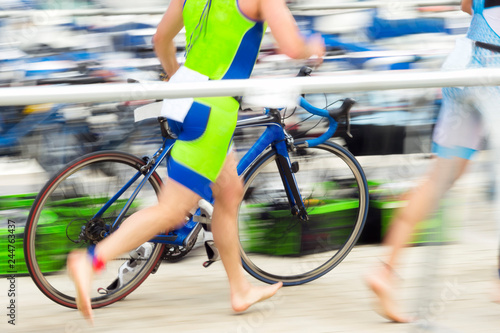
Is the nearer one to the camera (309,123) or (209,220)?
(209,220)

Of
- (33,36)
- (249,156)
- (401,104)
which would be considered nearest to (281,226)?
(249,156)

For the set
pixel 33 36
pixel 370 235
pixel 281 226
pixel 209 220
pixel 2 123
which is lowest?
pixel 370 235

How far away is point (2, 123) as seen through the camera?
427cm

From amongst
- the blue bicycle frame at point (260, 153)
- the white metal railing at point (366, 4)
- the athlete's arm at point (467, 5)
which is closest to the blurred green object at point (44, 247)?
the blue bicycle frame at point (260, 153)

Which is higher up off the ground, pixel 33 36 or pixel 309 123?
pixel 33 36

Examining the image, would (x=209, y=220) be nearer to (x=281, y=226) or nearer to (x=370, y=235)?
(x=281, y=226)

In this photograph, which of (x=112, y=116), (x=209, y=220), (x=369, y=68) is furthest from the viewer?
(x=369, y=68)

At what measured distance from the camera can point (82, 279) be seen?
2.77 m

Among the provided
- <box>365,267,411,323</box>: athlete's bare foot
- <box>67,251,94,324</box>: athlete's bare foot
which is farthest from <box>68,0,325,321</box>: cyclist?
<box>365,267,411,323</box>: athlete's bare foot

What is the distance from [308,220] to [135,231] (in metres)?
1.15

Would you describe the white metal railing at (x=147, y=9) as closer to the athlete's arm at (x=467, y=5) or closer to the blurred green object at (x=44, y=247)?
the blurred green object at (x=44, y=247)

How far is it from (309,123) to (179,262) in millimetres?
1033

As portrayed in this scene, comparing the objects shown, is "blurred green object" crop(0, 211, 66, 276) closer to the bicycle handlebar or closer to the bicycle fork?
the bicycle fork

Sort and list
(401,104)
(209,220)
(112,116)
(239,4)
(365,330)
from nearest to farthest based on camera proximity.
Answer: (239,4), (365,330), (209,220), (112,116), (401,104)
